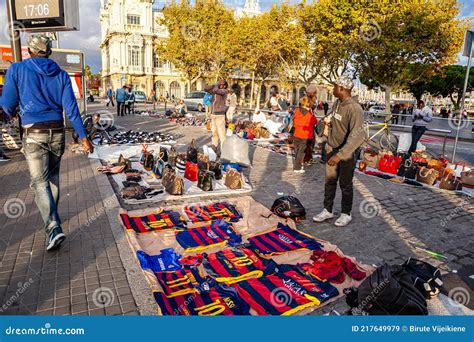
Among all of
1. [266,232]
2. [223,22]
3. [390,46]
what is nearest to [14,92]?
[266,232]

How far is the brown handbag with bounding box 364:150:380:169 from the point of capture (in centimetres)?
983

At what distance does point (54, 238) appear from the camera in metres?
3.93

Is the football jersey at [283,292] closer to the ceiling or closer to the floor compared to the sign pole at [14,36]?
closer to the floor

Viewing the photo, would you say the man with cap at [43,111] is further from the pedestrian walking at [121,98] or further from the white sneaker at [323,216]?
the pedestrian walking at [121,98]

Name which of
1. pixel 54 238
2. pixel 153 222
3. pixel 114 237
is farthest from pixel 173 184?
pixel 54 238

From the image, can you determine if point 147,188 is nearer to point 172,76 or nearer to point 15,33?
point 15,33

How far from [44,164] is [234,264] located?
8.12 ft

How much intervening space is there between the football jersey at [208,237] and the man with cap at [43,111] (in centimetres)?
148

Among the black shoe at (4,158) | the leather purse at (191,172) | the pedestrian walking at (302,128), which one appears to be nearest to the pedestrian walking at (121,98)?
the black shoe at (4,158)

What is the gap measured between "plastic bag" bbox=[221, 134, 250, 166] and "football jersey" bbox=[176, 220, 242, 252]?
4174mm

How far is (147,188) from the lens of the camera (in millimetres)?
6531

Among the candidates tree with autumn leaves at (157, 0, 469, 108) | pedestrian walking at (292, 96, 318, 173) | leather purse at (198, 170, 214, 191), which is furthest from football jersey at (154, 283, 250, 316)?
tree with autumn leaves at (157, 0, 469, 108)

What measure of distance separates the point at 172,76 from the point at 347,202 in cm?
6653

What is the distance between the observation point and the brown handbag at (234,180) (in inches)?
276
